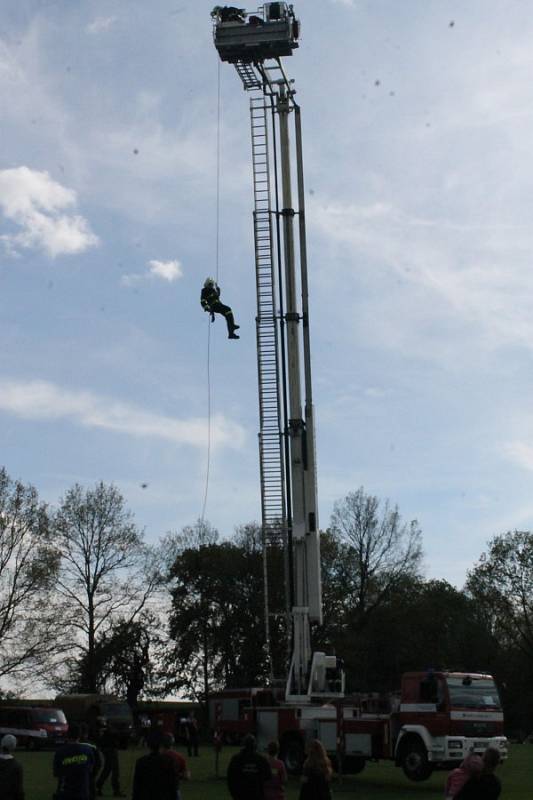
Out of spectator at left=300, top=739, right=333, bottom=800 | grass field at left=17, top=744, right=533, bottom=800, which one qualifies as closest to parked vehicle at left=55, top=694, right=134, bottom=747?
grass field at left=17, top=744, right=533, bottom=800

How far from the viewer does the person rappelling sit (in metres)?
25.3

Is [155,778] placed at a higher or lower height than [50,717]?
lower

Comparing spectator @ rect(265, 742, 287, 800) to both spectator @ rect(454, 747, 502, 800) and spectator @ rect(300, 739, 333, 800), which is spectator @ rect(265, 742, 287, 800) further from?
spectator @ rect(454, 747, 502, 800)

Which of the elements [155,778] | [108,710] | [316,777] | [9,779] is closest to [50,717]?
[108,710]

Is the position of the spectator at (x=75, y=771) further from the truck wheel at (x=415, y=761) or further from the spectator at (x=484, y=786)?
the truck wheel at (x=415, y=761)

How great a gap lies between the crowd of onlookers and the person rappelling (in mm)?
14639

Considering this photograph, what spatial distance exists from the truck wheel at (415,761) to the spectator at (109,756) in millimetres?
6327

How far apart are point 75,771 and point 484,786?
4.14 meters

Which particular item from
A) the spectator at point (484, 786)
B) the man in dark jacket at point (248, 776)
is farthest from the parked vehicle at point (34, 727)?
the spectator at point (484, 786)

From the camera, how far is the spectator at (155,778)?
9602mm

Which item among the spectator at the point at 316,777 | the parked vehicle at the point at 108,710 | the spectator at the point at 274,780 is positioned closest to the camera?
the spectator at the point at 316,777

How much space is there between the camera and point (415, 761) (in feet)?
74.6

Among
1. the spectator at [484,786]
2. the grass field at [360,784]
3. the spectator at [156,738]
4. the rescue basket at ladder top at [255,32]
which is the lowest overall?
the grass field at [360,784]

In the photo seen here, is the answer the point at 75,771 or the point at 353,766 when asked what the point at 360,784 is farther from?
the point at 75,771
